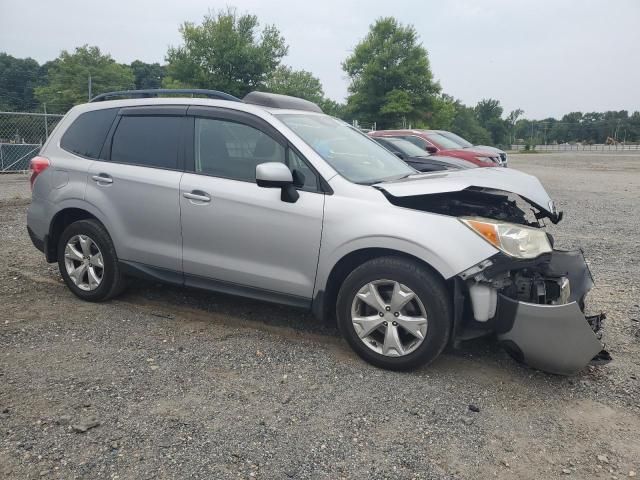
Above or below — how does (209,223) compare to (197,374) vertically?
above

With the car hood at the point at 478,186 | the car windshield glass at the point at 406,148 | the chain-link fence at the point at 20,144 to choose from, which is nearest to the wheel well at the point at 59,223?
the car hood at the point at 478,186

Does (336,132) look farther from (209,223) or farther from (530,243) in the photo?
(530,243)

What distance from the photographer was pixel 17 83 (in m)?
67.2

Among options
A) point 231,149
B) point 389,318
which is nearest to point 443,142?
point 231,149

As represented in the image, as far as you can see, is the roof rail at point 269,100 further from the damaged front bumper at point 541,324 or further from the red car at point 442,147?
the red car at point 442,147

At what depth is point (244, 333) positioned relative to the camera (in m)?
4.12

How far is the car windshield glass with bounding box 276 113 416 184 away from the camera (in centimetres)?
389

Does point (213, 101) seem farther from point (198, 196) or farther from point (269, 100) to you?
point (198, 196)

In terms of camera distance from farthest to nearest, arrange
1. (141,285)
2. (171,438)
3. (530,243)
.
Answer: (141,285) → (530,243) → (171,438)

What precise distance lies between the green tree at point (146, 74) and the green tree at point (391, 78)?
5169cm

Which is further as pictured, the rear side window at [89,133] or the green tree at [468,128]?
the green tree at [468,128]

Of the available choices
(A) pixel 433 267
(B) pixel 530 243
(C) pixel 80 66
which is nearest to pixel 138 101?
(A) pixel 433 267

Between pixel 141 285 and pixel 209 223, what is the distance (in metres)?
1.68

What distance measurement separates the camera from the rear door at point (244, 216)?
3689 millimetres
